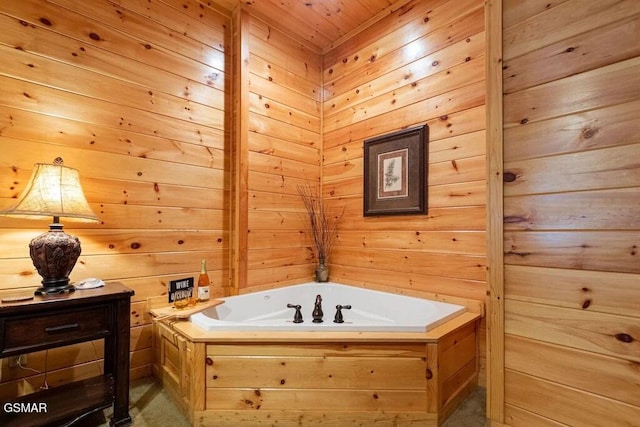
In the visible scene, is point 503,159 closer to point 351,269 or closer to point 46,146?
point 351,269

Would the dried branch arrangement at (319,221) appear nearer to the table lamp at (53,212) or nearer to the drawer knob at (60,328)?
the table lamp at (53,212)

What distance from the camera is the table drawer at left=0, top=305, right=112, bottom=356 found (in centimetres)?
136

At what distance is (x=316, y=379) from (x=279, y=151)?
1.89 m

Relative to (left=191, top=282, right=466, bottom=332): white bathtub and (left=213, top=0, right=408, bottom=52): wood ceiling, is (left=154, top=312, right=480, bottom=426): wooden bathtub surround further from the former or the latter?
(left=213, top=0, right=408, bottom=52): wood ceiling

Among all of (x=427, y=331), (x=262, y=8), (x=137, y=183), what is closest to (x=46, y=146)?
(x=137, y=183)

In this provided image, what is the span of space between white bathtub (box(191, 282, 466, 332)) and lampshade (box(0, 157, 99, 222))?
2.79ft

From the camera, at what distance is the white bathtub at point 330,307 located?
2.08 metres

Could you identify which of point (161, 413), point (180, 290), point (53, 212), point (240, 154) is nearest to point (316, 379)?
point (161, 413)

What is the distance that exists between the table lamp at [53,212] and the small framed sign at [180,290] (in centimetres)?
64

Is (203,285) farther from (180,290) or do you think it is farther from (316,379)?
(316,379)

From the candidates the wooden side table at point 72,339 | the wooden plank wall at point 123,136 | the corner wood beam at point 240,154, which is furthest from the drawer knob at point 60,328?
the corner wood beam at point 240,154

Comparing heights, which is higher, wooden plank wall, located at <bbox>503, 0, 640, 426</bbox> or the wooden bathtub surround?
wooden plank wall, located at <bbox>503, 0, 640, 426</bbox>

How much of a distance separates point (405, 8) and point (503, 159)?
1732 millimetres

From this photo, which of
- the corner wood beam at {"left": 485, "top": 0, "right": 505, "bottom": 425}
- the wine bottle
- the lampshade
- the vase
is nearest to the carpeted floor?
the corner wood beam at {"left": 485, "top": 0, "right": 505, "bottom": 425}
